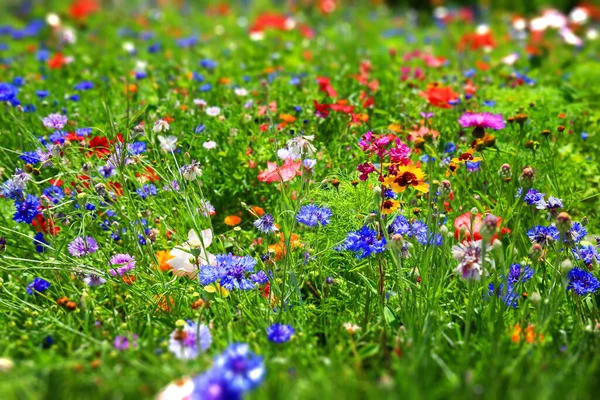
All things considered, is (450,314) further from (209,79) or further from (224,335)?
(209,79)

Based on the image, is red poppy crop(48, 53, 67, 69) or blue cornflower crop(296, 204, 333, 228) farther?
red poppy crop(48, 53, 67, 69)

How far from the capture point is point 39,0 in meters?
7.73

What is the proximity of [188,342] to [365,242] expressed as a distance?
49cm

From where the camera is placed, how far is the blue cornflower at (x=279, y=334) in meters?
1.42

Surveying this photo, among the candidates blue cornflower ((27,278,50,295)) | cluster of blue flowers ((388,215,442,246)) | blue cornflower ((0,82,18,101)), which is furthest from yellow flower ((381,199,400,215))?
blue cornflower ((0,82,18,101))

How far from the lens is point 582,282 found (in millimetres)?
1682

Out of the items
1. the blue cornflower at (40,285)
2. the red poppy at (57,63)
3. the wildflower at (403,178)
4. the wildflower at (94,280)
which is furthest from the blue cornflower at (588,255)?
the red poppy at (57,63)

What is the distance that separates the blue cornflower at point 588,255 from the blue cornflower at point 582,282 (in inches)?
3.2

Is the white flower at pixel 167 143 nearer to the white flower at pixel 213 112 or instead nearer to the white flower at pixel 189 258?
the white flower at pixel 189 258

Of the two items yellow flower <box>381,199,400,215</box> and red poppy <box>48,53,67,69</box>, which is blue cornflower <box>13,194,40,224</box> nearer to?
yellow flower <box>381,199,400,215</box>

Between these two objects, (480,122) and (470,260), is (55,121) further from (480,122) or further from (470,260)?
(470,260)

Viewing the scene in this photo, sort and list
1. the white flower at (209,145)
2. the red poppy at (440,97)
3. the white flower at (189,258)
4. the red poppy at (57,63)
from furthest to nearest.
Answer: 1. the red poppy at (57,63)
2. the red poppy at (440,97)
3. the white flower at (209,145)
4. the white flower at (189,258)

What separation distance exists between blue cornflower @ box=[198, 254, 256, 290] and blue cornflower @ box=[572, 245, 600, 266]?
2.81 feet

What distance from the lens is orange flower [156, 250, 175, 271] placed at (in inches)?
79.0
